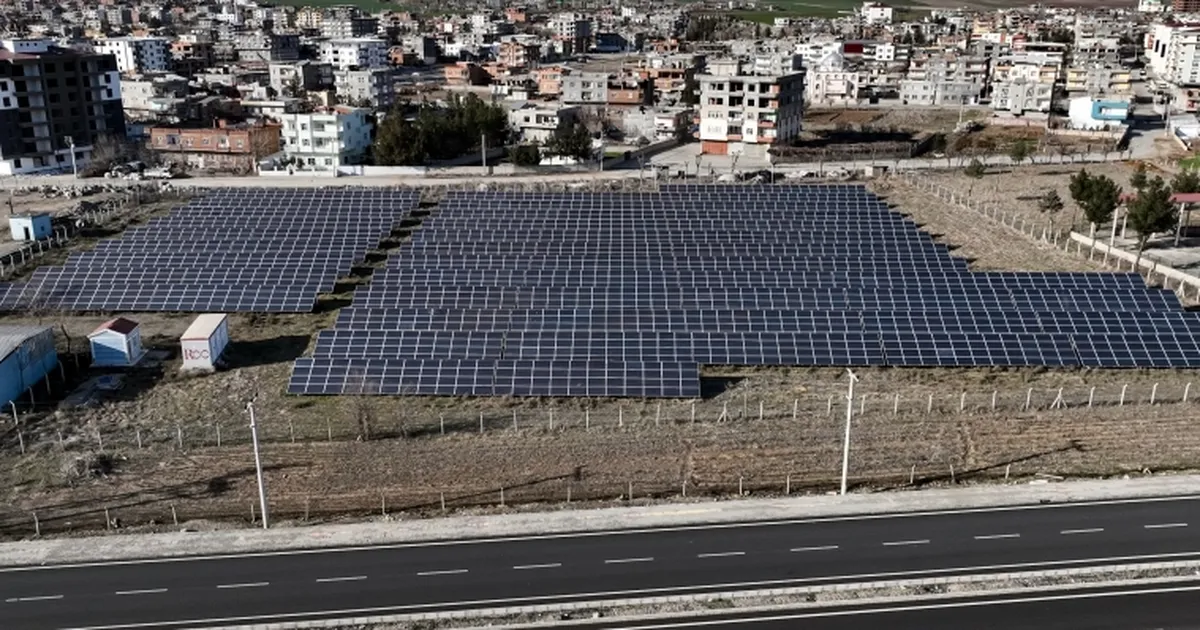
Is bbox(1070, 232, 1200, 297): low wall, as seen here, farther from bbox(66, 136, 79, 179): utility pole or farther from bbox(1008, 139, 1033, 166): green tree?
bbox(66, 136, 79, 179): utility pole

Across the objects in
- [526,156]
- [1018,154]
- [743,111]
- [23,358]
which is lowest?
[23,358]

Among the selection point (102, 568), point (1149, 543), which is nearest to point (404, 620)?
point (102, 568)

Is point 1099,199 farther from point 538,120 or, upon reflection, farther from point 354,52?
point 354,52

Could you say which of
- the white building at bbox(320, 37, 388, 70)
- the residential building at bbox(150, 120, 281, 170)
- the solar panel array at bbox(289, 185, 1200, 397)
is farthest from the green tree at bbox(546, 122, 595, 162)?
the white building at bbox(320, 37, 388, 70)

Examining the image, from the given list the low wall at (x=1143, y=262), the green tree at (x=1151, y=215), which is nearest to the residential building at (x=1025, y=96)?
the low wall at (x=1143, y=262)

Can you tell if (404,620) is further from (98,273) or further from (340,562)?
(98,273)

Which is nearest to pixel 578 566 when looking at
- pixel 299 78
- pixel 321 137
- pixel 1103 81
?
pixel 321 137
